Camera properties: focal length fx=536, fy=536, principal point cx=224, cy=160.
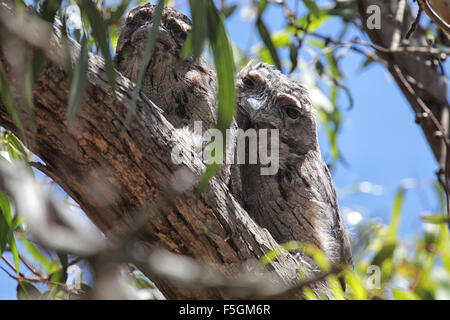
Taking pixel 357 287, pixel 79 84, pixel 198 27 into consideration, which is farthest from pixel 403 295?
pixel 79 84

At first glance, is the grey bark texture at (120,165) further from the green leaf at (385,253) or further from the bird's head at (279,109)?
the bird's head at (279,109)

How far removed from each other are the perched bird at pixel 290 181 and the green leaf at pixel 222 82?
0.92 m

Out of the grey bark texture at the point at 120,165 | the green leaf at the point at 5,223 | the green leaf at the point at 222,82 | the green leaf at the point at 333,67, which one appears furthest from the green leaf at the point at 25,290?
the green leaf at the point at 333,67

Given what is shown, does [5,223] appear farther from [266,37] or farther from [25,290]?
[266,37]

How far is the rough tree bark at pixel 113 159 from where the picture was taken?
136 centimetres

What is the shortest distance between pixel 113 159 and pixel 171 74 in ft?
2.20

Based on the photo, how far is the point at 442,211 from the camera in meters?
1.27

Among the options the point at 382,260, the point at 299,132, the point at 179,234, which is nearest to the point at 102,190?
the point at 179,234

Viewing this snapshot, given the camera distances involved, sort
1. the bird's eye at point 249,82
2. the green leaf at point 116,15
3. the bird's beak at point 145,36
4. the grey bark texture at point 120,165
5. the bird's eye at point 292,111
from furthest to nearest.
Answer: the bird's eye at point 249,82 < the bird's eye at point 292,111 < the bird's beak at point 145,36 < the green leaf at point 116,15 < the grey bark texture at point 120,165

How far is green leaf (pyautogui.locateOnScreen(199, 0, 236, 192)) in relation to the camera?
1.16 metres

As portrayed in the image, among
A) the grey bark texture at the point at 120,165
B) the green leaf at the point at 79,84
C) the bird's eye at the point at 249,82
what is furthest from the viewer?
the bird's eye at the point at 249,82

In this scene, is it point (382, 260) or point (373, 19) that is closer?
point (382, 260)

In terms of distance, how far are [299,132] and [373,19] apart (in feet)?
1.78
